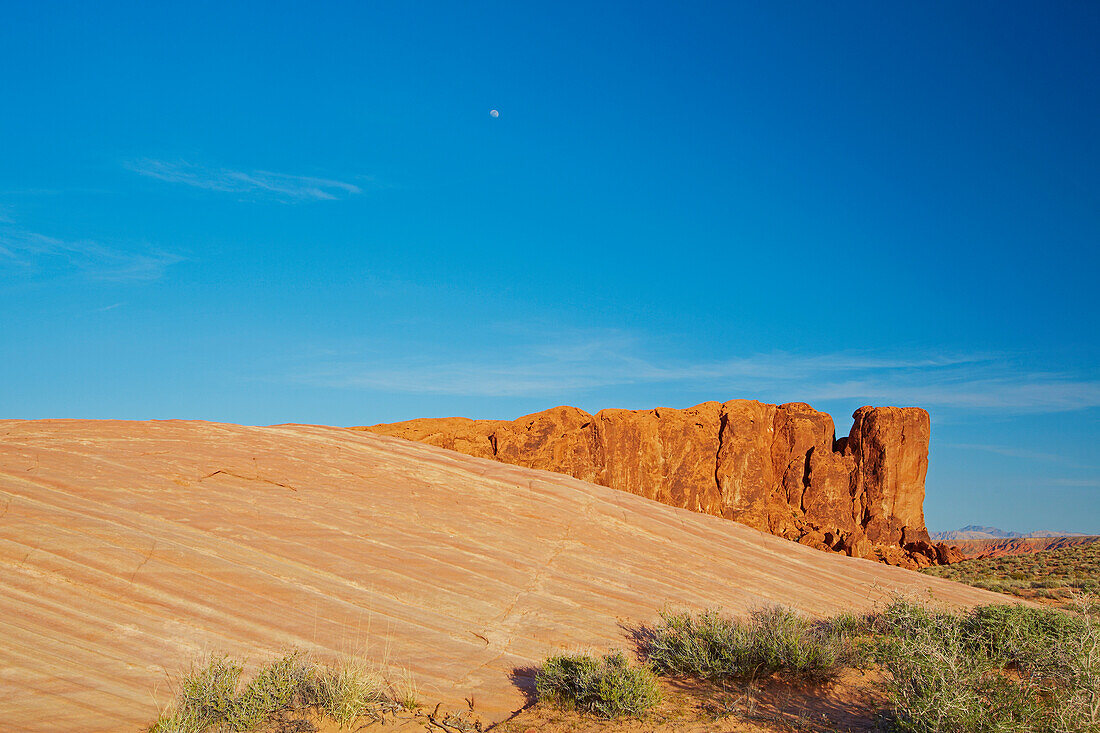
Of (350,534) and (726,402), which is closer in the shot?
(350,534)

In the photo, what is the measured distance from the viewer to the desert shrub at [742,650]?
30.2 feet

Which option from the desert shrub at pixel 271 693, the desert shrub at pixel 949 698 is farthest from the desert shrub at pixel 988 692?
the desert shrub at pixel 271 693

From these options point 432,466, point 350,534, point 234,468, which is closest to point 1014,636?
point 350,534

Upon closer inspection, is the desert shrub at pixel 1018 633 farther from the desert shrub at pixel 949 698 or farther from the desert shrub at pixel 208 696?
the desert shrub at pixel 208 696

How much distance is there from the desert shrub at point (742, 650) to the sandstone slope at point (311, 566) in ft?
2.80

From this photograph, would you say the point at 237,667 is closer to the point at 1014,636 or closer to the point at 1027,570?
the point at 1014,636

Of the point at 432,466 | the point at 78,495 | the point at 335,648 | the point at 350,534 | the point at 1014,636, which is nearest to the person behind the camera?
the point at 335,648

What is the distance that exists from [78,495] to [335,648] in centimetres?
584

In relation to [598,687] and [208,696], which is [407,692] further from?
[598,687]

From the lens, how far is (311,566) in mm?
10453

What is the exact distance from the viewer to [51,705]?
6.26 meters

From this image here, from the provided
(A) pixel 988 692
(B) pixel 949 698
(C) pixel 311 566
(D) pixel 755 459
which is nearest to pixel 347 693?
(C) pixel 311 566

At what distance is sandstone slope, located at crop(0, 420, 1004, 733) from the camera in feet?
25.1

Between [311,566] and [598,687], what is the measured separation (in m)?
5.21
